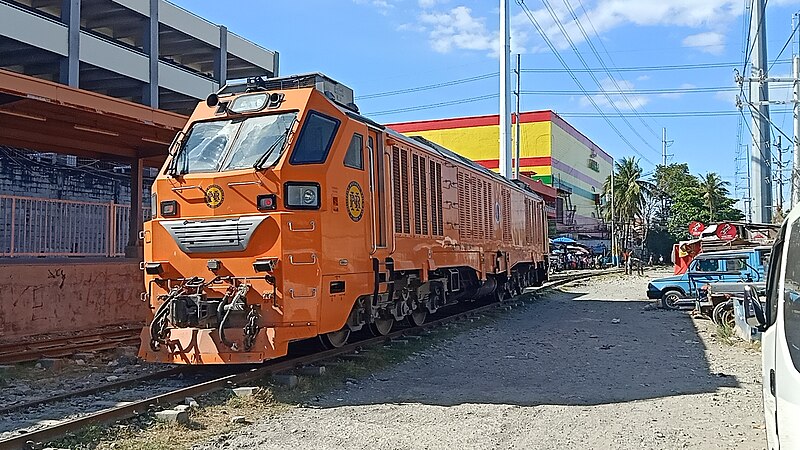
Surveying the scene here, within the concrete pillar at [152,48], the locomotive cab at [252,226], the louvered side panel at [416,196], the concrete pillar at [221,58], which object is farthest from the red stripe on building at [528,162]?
the locomotive cab at [252,226]

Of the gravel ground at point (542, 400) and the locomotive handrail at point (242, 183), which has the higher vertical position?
the locomotive handrail at point (242, 183)

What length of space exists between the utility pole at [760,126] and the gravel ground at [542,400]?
22.3ft

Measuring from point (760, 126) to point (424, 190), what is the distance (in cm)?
1111

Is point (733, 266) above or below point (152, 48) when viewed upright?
below

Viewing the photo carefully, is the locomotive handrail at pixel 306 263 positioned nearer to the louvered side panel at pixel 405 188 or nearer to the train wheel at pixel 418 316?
the louvered side panel at pixel 405 188

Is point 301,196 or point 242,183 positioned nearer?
point 301,196

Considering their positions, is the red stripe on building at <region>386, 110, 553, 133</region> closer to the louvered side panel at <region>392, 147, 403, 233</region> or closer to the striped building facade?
the striped building facade

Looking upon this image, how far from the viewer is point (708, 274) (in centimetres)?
1833

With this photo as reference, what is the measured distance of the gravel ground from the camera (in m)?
6.58

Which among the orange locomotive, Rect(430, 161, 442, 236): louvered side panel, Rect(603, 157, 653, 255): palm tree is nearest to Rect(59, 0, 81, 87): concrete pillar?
Rect(430, 161, 442, 236): louvered side panel

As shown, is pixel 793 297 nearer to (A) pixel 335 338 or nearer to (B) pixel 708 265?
(A) pixel 335 338

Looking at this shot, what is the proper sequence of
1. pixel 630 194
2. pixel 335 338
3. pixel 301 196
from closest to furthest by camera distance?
pixel 301 196
pixel 335 338
pixel 630 194

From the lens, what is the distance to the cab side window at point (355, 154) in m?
9.33

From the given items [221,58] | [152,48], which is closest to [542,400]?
[152,48]
